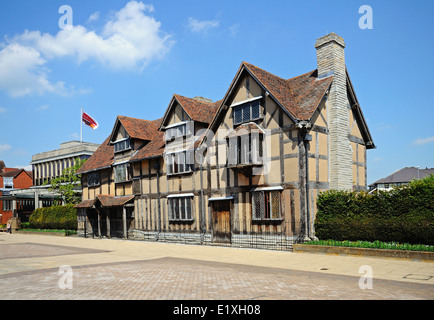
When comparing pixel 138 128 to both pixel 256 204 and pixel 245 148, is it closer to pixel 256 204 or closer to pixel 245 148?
pixel 245 148

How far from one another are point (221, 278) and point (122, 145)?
21.9m

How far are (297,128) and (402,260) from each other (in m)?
7.91

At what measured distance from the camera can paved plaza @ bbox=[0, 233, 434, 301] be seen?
30.1ft

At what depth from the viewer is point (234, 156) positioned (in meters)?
21.6

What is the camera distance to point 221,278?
11.6 m

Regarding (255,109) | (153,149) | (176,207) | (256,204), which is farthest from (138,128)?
(256,204)

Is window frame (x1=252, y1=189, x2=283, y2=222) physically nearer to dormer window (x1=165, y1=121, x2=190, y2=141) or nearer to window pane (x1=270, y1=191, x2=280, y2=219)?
window pane (x1=270, y1=191, x2=280, y2=219)

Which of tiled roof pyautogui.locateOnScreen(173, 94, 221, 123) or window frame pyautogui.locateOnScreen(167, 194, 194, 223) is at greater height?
tiled roof pyautogui.locateOnScreen(173, 94, 221, 123)

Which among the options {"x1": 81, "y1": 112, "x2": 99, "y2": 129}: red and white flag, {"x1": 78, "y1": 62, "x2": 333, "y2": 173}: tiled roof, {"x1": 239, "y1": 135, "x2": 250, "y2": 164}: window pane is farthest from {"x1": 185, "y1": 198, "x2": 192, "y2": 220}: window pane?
{"x1": 81, "y1": 112, "x2": 99, "y2": 129}: red and white flag

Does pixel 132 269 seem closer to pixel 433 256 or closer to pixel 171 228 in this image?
pixel 433 256

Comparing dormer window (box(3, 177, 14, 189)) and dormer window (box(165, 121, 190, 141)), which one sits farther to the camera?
dormer window (box(3, 177, 14, 189))

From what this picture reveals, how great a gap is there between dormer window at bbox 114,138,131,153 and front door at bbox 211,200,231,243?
1068 centimetres

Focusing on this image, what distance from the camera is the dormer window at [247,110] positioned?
71.2 ft

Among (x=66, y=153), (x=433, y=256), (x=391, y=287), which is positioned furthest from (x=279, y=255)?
(x=66, y=153)
